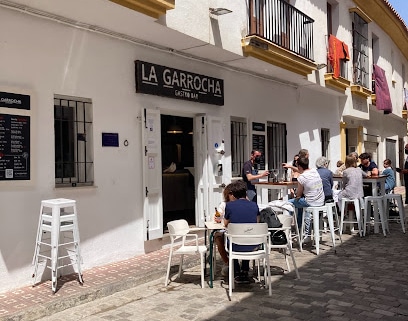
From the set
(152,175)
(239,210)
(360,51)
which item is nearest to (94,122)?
(152,175)

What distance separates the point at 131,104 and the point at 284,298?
3.89m

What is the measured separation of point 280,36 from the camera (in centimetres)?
978

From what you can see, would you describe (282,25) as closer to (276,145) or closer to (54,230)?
(276,145)

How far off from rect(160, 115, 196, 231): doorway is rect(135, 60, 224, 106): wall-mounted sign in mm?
1169

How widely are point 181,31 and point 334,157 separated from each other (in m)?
9.06

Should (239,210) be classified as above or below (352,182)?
below

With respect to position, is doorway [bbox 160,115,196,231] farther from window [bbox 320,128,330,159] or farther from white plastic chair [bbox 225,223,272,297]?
window [bbox 320,128,330,159]

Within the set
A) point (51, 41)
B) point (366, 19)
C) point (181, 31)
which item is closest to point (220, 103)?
point (181, 31)

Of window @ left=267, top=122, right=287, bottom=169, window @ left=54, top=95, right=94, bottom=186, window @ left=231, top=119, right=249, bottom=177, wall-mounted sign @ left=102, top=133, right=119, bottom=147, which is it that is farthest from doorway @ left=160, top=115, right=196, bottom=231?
window @ left=54, top=95, right=94, bottom=186

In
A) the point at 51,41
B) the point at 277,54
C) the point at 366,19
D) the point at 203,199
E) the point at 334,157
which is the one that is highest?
the point at 366,19

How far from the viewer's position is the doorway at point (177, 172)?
33.9 feet

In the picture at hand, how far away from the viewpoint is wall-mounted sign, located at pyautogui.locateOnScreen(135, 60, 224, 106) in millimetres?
7109

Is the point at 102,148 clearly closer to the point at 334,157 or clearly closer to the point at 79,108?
the point at 79,108

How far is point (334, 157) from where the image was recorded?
1421cm
